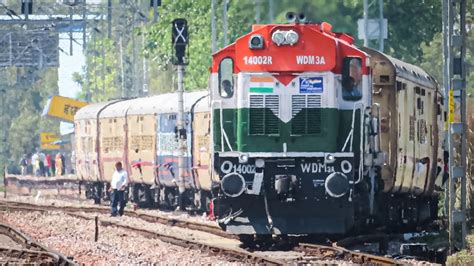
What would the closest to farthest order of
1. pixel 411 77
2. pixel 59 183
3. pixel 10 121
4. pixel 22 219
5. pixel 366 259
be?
pixel 366 259, pixel 411 77, pixel 22 219, pixel 59 183, pixel 10 121

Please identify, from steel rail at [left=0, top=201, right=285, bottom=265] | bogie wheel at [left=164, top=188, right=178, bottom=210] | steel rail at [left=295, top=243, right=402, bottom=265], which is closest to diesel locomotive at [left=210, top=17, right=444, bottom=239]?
steel rail at [left=295, top=243, right=402, bottom=265]

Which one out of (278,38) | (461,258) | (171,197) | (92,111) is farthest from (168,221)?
(92,111)

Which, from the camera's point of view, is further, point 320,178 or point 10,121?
point 10,121

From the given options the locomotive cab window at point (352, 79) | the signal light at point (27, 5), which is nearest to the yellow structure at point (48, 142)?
the signal light at point (27, 5)

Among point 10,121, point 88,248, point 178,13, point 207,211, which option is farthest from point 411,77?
point 10,121

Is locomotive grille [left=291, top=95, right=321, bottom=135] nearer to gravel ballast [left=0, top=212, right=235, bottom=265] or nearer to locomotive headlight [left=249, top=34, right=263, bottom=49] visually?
locomotive headlight [left=249, top=34, right=263, bottom=49]

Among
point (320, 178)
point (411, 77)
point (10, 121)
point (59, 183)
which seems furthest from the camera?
point (10, 121)

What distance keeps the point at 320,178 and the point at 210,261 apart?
2.56 metres

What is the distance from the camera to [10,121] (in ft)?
406

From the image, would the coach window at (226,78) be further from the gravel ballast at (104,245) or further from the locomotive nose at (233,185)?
the gravel ballast at (104,245)

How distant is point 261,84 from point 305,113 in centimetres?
83

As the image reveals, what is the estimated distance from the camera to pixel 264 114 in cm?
2525

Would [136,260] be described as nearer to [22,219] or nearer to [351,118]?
[351,118]

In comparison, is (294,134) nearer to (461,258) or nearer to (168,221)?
(461,258)
